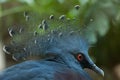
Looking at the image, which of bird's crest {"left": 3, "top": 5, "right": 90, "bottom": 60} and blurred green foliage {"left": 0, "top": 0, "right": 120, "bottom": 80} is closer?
bird's crest {"left": 3, "top": 5, "right": 90, "bottom": 60}

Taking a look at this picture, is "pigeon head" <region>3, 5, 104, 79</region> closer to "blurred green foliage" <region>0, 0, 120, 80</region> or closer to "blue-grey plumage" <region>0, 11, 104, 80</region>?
"blue-grey plumage" <region>0, 11, 104, 80</region>

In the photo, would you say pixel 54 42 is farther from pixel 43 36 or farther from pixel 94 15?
pixel 94 15

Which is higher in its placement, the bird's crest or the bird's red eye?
the bird's crest

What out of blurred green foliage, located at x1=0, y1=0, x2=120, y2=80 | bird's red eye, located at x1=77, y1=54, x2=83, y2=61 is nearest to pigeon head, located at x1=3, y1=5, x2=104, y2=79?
bird's red eye, located at x1=77, y1=54, x2=83, y2=61

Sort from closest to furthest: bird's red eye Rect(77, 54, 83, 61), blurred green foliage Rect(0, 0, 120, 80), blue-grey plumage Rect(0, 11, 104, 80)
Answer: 1. blue-grey plumage Rect(0, 11, 104, 80)
2. bird's red eye Rect(77, 54, 83, 61)
3. blurred green foliage Rect(0, 0, 120, 80)

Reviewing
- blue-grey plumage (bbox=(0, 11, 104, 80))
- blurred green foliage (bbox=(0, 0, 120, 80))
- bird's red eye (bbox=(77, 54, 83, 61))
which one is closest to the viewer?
blue-grey plumage (bbox=(0, 11, 104, 80))

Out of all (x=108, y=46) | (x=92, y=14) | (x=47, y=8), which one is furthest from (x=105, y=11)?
(x=108, y=46)

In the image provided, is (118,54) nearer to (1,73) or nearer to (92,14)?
(92,14)

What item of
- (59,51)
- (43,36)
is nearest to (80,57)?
(59,51)
